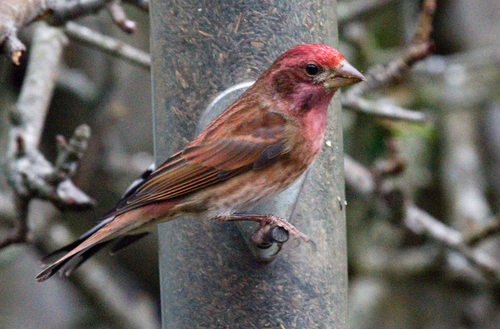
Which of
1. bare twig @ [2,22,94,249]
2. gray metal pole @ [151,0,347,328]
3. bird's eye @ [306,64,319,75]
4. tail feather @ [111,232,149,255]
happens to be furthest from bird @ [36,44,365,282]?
bare twig @ [2,22,94,249]

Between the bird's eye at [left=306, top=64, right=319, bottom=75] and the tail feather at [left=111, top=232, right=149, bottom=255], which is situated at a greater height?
the bird's eye at [left=306, top=64, right=319, bottom=75]

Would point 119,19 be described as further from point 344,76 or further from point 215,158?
point 344,76

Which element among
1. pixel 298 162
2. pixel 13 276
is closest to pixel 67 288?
pixel 13 276

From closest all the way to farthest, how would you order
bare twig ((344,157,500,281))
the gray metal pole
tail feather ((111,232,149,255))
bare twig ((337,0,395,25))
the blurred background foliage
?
the gray metal pole, tail feather ((111,232,149,255)), bare twig ((344,157,500,281)), bare twig ((337,0,395,25)), the blurred background foliage

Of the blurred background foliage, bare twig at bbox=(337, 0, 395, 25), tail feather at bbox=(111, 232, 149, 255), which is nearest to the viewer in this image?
tail feather at bbox=(111, 232, 149, 255)

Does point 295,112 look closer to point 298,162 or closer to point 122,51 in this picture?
point 298,162

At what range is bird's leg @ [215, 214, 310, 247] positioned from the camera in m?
4.04

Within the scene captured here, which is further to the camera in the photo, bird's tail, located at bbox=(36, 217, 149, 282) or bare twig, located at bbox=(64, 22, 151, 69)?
bare twig, located at bbox=(64, 22, 151, 69)

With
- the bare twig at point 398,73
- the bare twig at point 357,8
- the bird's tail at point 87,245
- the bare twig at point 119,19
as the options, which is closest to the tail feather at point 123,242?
the bird's tail at point 87,245

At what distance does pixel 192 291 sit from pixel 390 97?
4.41m

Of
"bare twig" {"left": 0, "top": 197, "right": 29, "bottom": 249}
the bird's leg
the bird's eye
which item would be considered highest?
the bird's eye

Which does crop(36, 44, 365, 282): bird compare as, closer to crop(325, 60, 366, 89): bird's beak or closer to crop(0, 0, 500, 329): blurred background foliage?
crop(325, 60, 366, 89): bird's beak

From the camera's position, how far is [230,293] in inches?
177

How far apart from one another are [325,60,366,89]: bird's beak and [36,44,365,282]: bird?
10 mm
